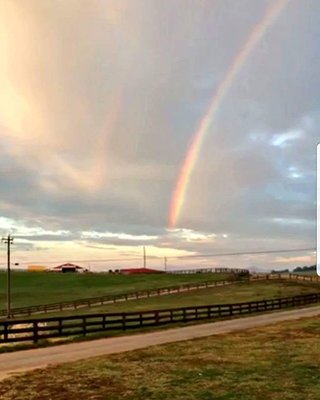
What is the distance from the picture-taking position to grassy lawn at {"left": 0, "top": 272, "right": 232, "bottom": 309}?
301ft

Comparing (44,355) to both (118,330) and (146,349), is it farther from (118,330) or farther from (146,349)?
(118,330)

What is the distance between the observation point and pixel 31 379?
13.1m

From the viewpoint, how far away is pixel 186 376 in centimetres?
1341

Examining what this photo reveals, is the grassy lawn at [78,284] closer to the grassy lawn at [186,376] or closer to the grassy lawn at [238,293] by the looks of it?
the grassy lawn at [238,293]

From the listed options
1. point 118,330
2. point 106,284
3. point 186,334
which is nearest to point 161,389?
point 186,334

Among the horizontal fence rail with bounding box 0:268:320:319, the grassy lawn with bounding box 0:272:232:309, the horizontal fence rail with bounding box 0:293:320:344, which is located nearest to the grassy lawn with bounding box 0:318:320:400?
the horizontal fence rail with bounding box 0:293:320:344

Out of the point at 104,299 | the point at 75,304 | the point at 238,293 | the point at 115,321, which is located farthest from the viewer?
the point at 238,293

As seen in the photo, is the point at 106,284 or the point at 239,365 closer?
the point at 239,365

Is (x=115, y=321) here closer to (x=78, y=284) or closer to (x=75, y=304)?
(x=75, y=304)

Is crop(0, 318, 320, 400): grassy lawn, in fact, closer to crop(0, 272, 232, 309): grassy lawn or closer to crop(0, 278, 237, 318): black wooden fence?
crop(0, 278, 237, 318): black wooden fence

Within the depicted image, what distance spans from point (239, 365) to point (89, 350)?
629cm

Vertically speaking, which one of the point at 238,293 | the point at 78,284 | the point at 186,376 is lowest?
the point at 78,284

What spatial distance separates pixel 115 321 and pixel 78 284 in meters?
86.1

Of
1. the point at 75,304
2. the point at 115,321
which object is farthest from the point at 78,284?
the point at 115,321
